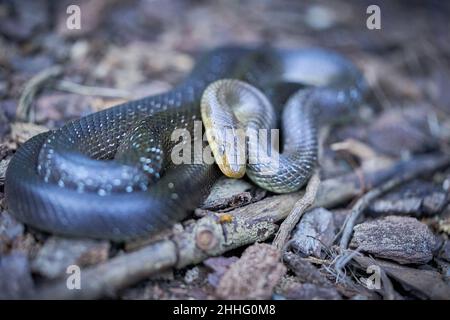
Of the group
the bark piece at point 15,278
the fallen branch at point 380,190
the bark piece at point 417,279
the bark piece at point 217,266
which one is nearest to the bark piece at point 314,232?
the fallen branch at point 380,190

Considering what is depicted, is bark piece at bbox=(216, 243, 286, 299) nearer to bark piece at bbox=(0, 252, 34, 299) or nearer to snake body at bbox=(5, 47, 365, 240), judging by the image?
snake body at bbox=(5, 47, 365, 240)

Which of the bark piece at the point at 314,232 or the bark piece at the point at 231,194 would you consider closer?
the bark piece at the point at 314,232

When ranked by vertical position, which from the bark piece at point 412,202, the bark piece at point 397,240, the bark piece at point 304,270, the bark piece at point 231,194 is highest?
the bark piece at point 231,194

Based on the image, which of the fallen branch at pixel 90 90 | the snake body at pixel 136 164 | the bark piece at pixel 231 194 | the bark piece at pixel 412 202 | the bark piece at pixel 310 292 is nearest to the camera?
the snake body at pixel 136 164

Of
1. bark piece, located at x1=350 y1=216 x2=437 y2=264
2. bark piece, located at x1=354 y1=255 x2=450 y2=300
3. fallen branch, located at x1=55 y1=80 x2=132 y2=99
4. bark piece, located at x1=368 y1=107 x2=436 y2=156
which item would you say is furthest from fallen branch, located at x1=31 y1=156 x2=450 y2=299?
fallen branch, located at x1=55 y1=80 x2=132 y2=99

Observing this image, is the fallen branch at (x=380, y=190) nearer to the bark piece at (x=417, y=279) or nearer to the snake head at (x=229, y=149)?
the bark piece at (x=417, y=279)

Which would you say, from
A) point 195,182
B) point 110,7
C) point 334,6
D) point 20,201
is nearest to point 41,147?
point 20,201
